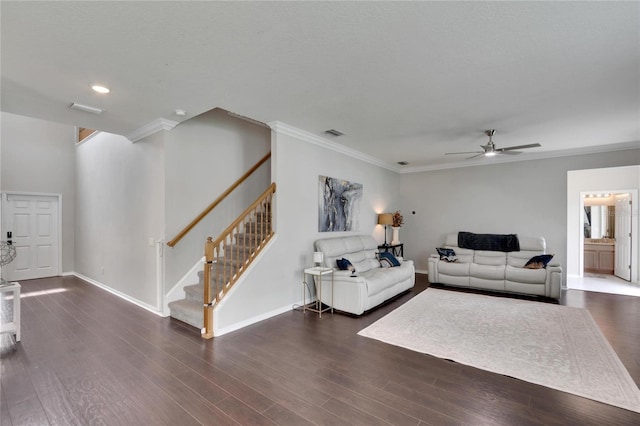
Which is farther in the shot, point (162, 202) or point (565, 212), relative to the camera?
point (565, 212)

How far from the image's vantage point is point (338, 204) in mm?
5566

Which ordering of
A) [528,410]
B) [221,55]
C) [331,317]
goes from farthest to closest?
[331,317] < [221,55] < [528,410]

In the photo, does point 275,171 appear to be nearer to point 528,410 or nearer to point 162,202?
point 162,202

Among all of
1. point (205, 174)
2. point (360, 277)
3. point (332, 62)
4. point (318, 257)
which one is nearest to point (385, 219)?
point (360, 277)

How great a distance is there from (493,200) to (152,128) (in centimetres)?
692

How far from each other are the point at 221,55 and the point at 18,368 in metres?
3.38

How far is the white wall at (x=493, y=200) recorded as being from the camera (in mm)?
5938

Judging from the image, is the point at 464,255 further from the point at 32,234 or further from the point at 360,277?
the point at 32,234

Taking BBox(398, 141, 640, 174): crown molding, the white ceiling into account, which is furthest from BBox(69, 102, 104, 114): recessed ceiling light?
BBox(398, 141, 640, 174): crown molding

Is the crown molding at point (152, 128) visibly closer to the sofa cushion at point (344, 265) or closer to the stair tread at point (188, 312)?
the stair tread at point (188, 312)

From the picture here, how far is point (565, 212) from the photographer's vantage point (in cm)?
586

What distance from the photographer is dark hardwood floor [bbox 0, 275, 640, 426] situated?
6.79 feet

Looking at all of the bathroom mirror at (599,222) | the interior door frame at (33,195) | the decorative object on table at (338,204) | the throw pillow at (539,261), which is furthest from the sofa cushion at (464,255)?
the interior door frame at (33,195)

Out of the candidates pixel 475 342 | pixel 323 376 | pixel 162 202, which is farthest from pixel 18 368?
pixel 475 342
